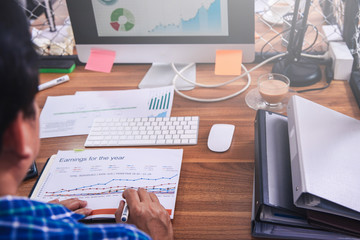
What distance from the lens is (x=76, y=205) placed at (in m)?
0.77

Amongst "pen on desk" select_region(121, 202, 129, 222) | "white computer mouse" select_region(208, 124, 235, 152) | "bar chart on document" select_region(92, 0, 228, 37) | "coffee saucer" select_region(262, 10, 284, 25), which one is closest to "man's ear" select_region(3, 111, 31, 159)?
"pen on desk" select_region(121, 202, 129, 222)

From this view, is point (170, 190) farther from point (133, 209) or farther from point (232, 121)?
point (232, 121)

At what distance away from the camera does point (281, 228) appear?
0.69 m

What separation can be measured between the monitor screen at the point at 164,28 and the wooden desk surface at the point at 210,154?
0.11 m

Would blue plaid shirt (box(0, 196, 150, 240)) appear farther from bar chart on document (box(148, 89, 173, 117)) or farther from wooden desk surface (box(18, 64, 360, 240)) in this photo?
bar chart on document (box(148, 89, 173, 117))

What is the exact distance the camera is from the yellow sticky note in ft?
3.69

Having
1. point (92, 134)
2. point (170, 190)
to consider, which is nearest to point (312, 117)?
point (170, 190)

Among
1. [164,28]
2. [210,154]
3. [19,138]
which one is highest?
[19,138]

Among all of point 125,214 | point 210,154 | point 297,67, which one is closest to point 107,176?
point 125,214

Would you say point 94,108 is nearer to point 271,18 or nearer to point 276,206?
point 276,206

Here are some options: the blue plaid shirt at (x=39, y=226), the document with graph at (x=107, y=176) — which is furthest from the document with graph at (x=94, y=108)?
the blue plaid shirt at (x=39, y=226)

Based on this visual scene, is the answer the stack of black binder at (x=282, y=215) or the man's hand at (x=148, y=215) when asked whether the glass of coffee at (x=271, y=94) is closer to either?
the stack of black binder at (x=282, y=215)

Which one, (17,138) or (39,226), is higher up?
(17,138)

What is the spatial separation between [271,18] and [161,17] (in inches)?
21.1
